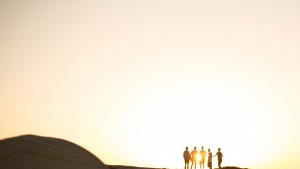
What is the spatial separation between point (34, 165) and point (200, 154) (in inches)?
746

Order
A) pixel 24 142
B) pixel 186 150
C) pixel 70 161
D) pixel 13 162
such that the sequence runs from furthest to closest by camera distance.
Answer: pixel 186 150
pixel 70 161
pixel 24 142
pixel 13 162

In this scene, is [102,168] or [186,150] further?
[186,150]

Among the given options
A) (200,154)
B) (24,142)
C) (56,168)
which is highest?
(200,154)

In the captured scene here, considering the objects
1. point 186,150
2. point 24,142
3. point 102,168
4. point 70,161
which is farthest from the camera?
point 186,150

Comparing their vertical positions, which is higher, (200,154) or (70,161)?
(200,154)

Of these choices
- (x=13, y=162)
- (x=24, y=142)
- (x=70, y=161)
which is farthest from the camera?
(x=70, y=161)

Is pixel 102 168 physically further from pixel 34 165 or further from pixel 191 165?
pixel 191 165

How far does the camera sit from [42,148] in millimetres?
7352

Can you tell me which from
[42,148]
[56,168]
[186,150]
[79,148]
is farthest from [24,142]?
[186,150]

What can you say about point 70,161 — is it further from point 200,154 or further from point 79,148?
point 200,154

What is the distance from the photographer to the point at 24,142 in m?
7.11

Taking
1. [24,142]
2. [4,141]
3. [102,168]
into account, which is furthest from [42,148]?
[102,168]

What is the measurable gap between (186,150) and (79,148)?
1659 centimetres

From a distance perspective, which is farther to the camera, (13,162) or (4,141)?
(4,141)
